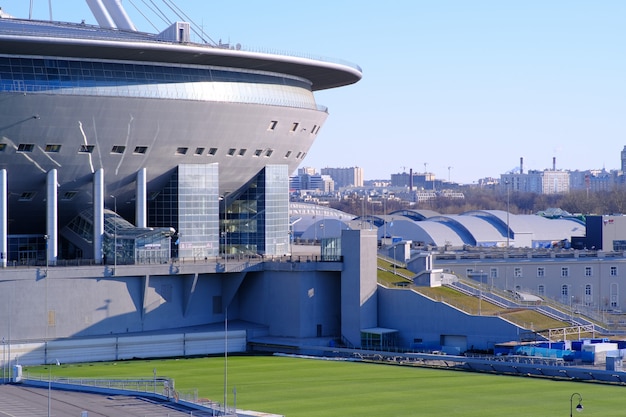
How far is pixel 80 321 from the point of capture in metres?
69.3

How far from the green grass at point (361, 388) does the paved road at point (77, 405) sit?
4022 mm

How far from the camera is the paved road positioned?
46.9m

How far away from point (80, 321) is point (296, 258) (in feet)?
48.8

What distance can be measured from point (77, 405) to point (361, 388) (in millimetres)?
13290

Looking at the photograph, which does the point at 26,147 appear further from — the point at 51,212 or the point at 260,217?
the point at 260,217

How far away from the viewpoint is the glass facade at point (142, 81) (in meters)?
67.7

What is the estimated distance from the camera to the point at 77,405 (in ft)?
161

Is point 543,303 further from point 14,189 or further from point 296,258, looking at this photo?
point 14,189

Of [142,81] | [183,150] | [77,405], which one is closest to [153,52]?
[142,81]

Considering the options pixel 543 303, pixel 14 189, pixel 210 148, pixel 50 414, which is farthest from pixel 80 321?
pixel 543 303

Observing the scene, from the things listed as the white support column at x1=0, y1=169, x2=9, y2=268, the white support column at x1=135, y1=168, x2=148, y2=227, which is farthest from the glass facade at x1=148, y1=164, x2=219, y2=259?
the white support column at x1=0, y1=169, x2=9, y2=268

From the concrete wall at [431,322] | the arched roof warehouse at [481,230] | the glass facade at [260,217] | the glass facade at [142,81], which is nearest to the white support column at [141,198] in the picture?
the glass facade at [142,81]

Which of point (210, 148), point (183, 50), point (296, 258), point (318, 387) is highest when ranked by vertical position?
point (183, 50)

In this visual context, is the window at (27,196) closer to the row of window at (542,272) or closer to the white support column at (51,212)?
the white support column at (51,212)
